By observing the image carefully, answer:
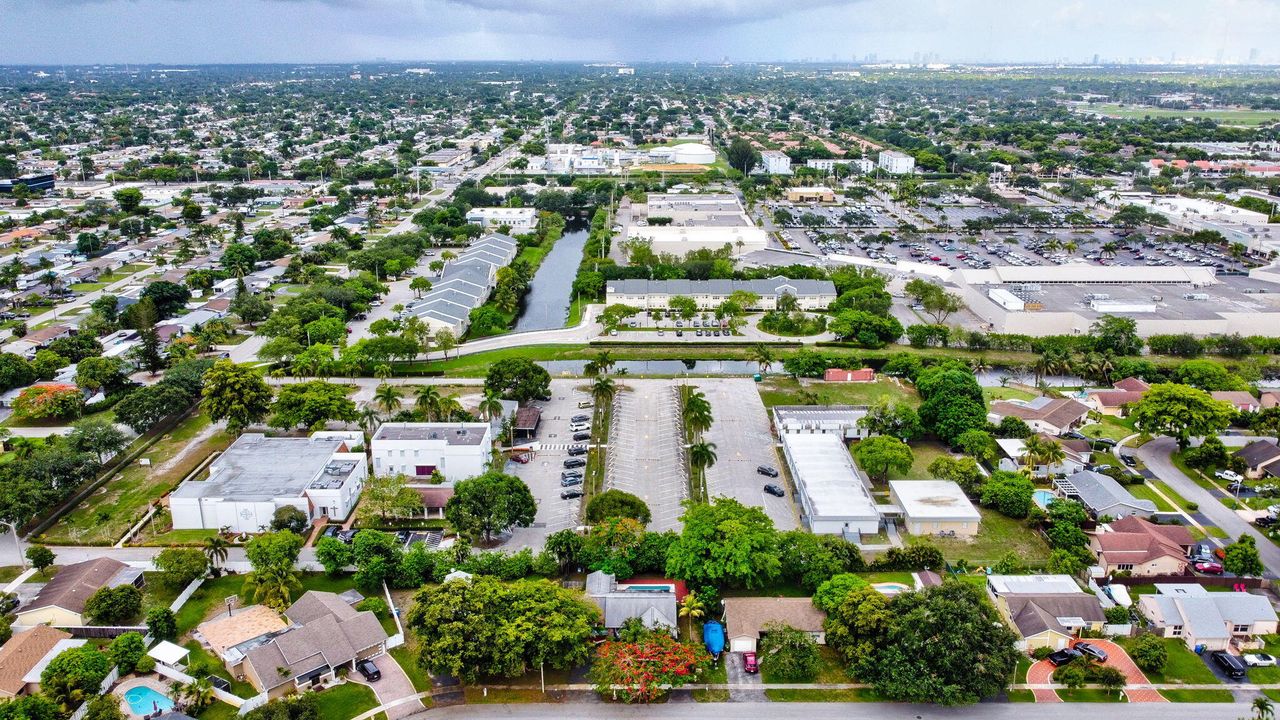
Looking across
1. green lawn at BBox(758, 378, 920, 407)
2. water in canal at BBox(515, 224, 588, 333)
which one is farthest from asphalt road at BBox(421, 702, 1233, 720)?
water in canal at BBox(515, 224, 588, 333)

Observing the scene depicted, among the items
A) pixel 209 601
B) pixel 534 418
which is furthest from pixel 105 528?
pixel 534 418

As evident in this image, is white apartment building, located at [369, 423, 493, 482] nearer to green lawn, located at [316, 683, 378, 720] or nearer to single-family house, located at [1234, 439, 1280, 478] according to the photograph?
green lawn, located at [316, 683, 378, 720]

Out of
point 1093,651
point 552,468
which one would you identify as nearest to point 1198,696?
point 1093,651

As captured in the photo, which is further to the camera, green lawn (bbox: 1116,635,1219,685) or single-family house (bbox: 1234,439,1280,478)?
single-family house (bbox: 1234,439,1280,478)

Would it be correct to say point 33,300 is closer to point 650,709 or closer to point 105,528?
point 105,528

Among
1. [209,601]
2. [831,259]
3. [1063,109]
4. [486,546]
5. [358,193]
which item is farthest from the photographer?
[1063,109]
